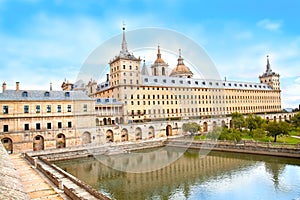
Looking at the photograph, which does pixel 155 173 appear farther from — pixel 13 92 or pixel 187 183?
pixel 13 92

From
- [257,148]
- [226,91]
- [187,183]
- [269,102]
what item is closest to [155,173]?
[187,183]

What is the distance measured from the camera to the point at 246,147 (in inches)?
1164

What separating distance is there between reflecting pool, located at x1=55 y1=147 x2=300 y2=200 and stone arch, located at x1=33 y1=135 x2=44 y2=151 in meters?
7.07

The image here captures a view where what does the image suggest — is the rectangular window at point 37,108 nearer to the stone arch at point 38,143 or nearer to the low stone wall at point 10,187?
the stone arch at point 38,143

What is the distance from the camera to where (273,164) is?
23.6 m

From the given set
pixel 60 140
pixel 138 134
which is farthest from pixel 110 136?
pixel 60 140

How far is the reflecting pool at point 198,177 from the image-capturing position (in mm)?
16484

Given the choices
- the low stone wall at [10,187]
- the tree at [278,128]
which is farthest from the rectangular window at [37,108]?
the tree at [278,128]

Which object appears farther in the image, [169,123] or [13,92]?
[169,123]

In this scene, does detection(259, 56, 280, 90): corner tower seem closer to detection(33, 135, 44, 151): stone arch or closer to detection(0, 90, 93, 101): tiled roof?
detection(0, 90, 93, 101): tiled roof

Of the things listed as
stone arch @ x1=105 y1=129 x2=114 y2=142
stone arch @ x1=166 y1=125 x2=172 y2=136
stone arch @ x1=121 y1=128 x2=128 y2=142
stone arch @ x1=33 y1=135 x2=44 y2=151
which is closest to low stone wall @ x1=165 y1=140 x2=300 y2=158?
stone arch @ x1=121 y1=128 x2=128 y2=142

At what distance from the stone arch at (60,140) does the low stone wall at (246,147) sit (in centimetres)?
1628

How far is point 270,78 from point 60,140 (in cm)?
6815

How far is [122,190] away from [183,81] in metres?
41.3
